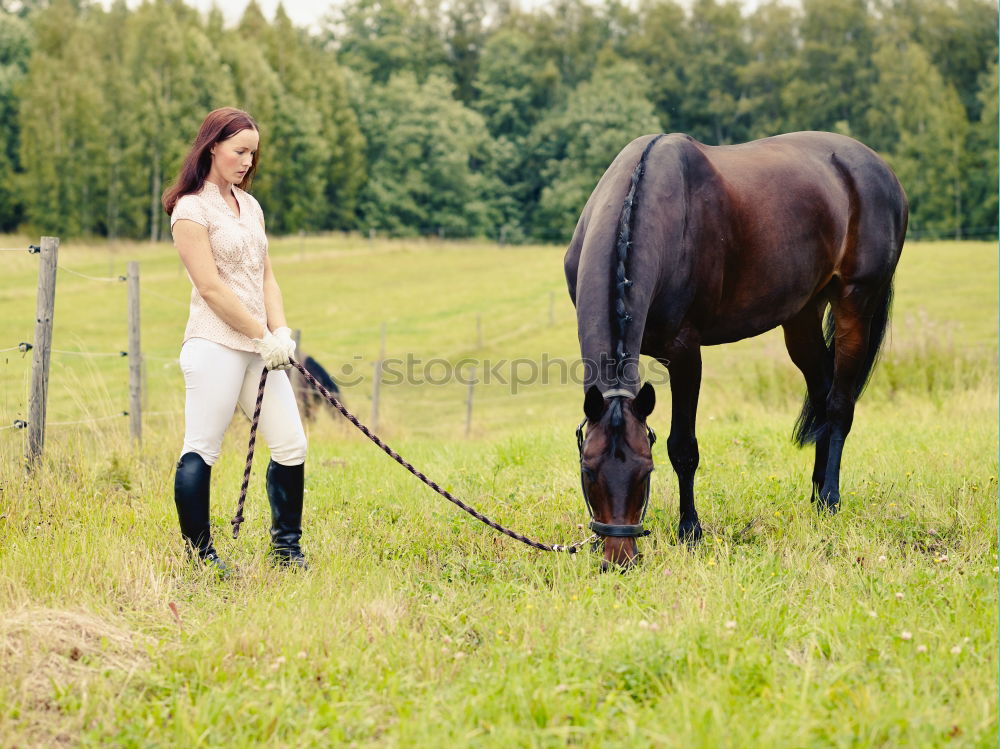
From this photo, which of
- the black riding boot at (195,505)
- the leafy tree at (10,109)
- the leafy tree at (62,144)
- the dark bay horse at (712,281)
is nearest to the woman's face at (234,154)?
the black riding boot at (195,505)

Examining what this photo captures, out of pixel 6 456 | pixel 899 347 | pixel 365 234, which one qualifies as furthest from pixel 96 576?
pixel 365 234

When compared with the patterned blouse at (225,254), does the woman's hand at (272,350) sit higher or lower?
lower

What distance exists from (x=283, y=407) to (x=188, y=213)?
2.87 feet

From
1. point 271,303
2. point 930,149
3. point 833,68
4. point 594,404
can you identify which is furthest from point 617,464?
point 833,68

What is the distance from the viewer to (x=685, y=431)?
4.36 m

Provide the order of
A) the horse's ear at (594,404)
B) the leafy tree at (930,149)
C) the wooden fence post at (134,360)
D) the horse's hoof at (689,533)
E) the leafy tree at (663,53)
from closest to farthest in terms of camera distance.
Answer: the horse's ear at (594,404) → the horse's hoof at (689,533) → the wooden fence post at (134,360) → the leafy tree at (930,149) → the leafy tree at (663,53)

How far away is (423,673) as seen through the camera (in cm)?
272

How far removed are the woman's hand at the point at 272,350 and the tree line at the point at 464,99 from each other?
37322 millimetres

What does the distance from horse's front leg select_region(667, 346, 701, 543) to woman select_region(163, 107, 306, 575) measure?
1769 millimetres

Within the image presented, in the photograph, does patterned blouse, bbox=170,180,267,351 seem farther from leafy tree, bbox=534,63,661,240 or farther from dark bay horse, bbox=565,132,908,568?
leafy tree, bbox=534,63,661,240

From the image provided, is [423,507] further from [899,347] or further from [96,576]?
[899,347]

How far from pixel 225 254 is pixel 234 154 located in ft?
1.32

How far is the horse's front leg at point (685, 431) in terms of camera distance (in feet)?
13.8

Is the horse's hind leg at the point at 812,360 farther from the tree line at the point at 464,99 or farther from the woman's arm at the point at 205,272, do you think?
the tree line at the point at 464,99
